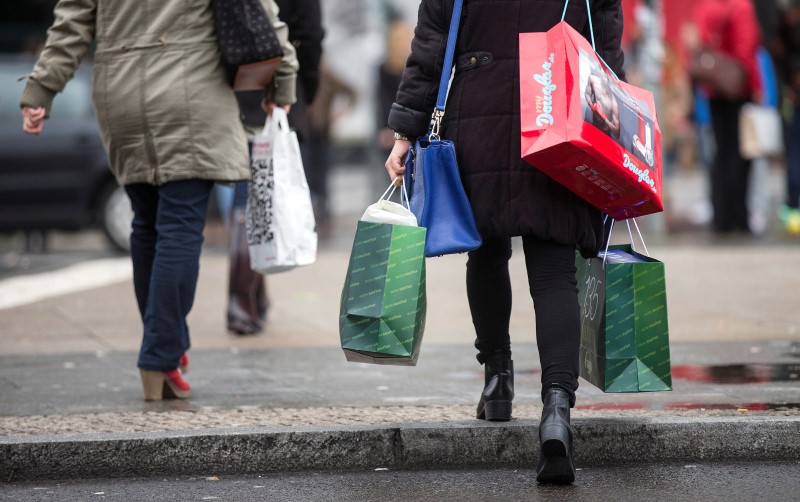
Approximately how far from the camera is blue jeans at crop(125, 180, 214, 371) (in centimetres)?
525

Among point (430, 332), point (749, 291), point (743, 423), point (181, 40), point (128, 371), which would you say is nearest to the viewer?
point (743, 423)

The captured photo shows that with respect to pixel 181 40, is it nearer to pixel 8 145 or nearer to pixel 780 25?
pixel 8 145

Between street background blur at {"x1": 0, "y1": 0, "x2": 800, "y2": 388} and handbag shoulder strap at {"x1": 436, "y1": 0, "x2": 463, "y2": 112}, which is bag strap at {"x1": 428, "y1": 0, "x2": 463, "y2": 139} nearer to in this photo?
handbag shoulder strap at {"x1": 436, "y1": 0, "x2": 463, "y2": 112}

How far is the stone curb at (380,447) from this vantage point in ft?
14.7

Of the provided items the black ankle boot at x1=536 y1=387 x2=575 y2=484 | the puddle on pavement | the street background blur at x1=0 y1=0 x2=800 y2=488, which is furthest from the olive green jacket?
the puddle on pavement

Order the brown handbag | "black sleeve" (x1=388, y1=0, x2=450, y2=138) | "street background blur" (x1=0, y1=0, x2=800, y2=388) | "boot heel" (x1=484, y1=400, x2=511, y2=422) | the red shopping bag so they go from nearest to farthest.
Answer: the red shopping bag → "black sleeve" (x1=388, y1=0, x2=450, y2=138) → "boot heel" (x1=484, y1=400, x2=511, y2=422) → "street background blur" (x1=0, y1=0, x2=800, y2=388) → the brown handbag

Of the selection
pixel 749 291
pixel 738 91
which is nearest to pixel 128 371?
pixel 749 291

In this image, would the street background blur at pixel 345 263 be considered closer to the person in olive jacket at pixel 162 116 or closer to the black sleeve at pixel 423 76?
the person in olive jacket at pixel 162 116

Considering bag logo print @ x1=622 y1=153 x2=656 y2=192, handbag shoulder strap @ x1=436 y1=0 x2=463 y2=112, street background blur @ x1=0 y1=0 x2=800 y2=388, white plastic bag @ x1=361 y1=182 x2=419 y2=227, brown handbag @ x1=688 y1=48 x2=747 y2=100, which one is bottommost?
street background blur @ x1=0 y1=0 x2=800 y2=388

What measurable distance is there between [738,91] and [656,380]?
8158mm

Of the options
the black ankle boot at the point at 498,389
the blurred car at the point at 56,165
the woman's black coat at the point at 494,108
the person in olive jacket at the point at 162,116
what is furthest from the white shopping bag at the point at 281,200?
the blurred car at the point at 56,165

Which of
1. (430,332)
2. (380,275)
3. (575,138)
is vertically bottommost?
(430,332)

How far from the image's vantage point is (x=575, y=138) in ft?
13.1

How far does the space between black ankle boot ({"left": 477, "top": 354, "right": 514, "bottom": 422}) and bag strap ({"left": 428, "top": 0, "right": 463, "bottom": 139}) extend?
822 millimetres
